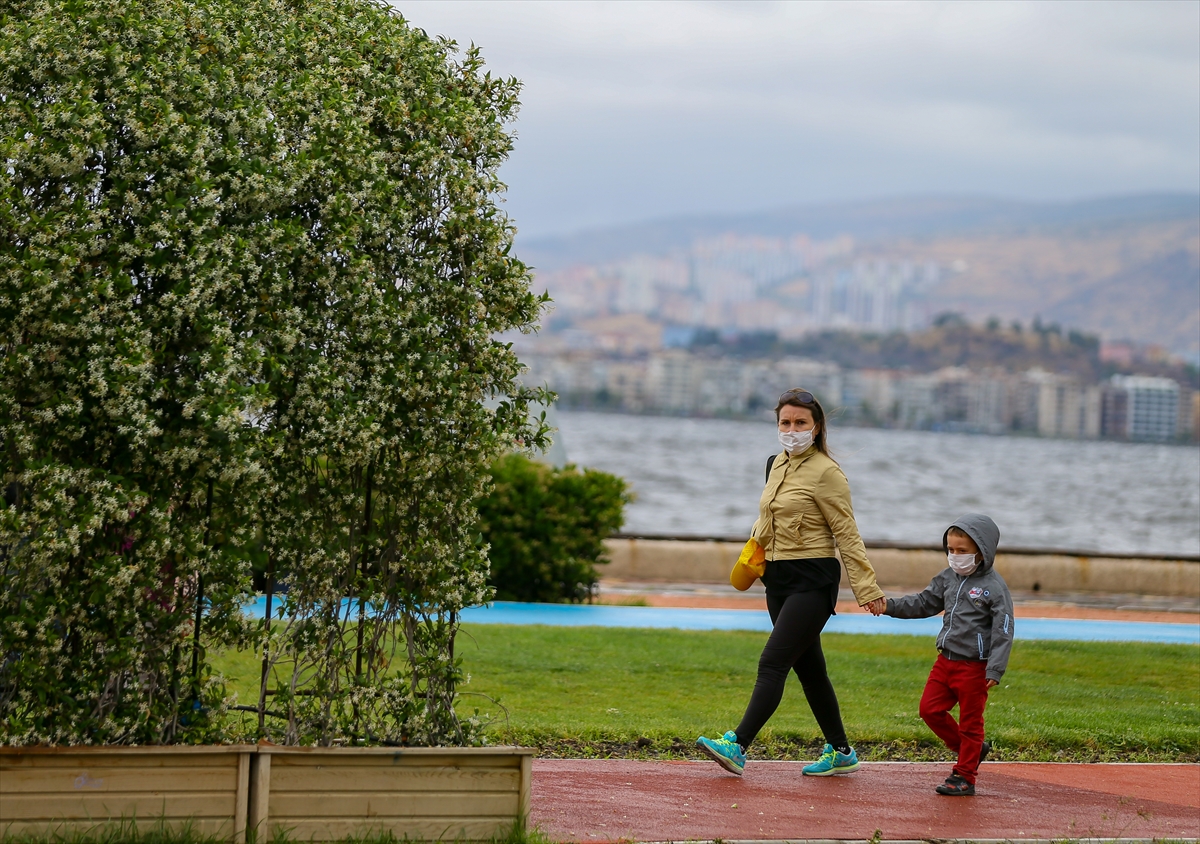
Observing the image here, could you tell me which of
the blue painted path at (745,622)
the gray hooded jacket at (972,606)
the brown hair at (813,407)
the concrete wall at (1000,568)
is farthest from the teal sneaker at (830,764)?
the concrete wall at (1000,568)

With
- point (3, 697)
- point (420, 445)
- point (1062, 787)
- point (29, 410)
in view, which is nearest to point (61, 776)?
point (3, 697)

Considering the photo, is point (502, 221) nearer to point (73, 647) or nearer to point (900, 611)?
point (73, 647)

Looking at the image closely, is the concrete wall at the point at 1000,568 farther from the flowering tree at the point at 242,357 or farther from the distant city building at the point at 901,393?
the distant city building at the point at 901,393

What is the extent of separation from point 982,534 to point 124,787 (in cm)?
412

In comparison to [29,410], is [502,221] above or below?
above

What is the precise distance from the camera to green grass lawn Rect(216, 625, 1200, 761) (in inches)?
324

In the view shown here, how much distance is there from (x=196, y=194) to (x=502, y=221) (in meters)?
1.20

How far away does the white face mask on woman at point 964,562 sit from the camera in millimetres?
6758

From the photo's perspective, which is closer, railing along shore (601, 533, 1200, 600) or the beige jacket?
the beige jacket

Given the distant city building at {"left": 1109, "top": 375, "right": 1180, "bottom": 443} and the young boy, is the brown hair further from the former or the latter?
the distant city building at {"left": 1109, "top": 375, "right": 1180, "bottom": 443}

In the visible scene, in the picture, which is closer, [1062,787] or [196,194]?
[196,194]

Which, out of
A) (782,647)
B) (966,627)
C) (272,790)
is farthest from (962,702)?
(272,790)

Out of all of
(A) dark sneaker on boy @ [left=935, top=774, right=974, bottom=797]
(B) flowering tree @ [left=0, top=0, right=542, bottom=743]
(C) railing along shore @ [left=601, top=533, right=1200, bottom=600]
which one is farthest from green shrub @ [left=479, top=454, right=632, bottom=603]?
(B) flowering tree @ [left=0, top=0, right=542, bottom=743]

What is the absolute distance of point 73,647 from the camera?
4.93 meters
